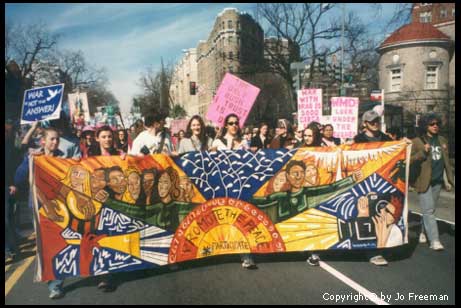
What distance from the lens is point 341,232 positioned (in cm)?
516

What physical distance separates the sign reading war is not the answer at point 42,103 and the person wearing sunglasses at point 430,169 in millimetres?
5753

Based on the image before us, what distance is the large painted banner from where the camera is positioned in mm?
4414

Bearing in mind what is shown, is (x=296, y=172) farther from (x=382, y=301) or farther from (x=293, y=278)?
(x=382, y=301)

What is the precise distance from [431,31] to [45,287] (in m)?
40.5

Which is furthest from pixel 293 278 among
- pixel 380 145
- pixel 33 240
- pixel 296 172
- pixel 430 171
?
pixel 33 240

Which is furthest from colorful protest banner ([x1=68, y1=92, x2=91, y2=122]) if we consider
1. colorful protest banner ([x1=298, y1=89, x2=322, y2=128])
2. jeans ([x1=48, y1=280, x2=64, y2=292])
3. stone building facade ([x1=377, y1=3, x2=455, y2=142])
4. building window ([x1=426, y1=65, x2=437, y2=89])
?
building window ([x1=426, y1=65, x2=437, y2=89])

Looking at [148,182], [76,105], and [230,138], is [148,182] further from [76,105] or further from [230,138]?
[76,105]

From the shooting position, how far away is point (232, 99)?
300 inches

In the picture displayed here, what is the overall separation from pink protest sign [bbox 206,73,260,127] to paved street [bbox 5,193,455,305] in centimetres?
286

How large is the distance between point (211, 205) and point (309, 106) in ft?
18.1

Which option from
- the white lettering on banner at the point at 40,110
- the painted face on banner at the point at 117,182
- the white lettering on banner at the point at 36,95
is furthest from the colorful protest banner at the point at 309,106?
the painted face on banner at the point at 117,182

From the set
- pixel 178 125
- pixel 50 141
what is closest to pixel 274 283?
pixel 50 141

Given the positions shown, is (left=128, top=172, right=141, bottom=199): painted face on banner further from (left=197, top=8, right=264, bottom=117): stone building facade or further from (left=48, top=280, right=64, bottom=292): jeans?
(left=197, top=8, right=264, bottom=117): stone building facade

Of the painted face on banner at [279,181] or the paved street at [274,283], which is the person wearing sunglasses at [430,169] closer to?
the paved street at [274,283]
